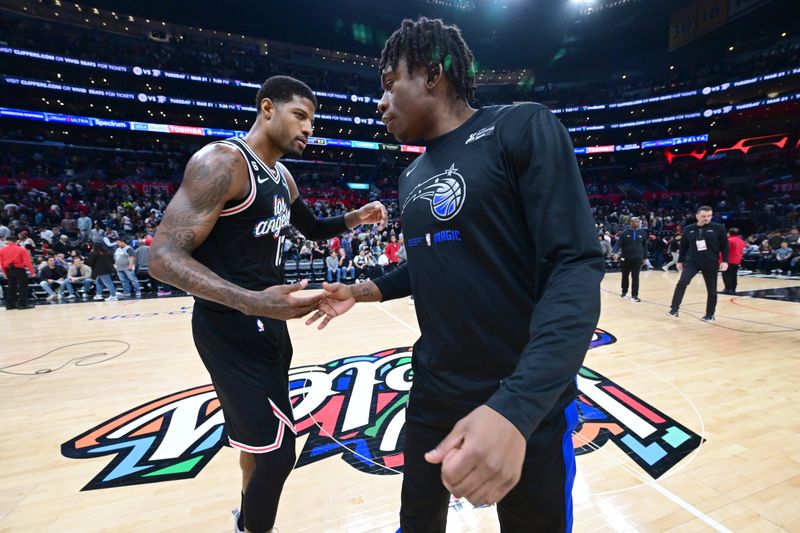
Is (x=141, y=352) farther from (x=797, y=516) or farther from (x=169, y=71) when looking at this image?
(x=169, y=71)

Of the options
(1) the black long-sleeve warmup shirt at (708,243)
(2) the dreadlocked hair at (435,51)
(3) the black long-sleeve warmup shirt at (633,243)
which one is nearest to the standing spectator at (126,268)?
(2) the dreadlocked hair at (435,51)

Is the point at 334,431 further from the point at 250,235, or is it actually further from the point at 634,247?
the point at 634,247

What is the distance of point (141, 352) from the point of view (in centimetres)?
511

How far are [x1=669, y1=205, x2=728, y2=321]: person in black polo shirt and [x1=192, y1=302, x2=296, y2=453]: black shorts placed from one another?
7446mm

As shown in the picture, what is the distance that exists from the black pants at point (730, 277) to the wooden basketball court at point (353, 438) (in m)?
4.26

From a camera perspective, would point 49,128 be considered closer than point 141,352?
No

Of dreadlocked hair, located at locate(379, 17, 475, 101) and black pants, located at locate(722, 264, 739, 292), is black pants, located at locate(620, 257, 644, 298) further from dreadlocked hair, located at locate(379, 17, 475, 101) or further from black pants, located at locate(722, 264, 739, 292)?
dreadlocked hair, located at locate(379, 17, 475, 101)

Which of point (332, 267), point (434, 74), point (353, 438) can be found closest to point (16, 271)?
point (332, 267)

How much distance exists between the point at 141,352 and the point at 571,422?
5.89 metres

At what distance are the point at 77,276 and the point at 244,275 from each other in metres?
11.4

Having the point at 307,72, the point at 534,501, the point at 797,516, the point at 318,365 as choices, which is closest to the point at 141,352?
the point at 318,365

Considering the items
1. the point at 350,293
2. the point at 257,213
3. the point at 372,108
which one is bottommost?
the point at 350,293

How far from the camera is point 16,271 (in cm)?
834

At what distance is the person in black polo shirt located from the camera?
248 inches
